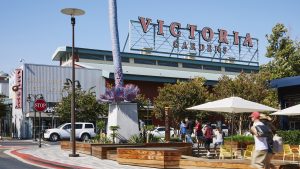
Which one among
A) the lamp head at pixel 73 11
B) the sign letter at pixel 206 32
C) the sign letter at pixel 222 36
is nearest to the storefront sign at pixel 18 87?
the sign letter at pixel 206 32

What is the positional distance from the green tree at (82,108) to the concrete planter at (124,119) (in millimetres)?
21433

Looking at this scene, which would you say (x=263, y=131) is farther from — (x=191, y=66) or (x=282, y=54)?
(x=191, y=66)

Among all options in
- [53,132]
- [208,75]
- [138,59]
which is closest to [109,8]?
[53,132]

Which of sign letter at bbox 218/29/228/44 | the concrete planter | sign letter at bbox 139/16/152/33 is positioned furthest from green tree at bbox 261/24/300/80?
sign letter at bbox 218/29/228/44

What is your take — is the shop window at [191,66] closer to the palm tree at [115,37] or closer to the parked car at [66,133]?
the parked car at [66,133]

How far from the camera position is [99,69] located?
5472 cm

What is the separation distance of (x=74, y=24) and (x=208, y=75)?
46580mm

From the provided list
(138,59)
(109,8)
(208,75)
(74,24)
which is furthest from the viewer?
(138,59)

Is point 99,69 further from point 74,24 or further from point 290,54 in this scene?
point 74,24

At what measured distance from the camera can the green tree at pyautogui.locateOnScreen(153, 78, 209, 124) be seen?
149ft

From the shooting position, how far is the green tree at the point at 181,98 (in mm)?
45562

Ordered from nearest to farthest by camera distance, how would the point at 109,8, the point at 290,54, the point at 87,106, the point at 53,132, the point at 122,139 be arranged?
the point at 122,139 → the point at 109,8 → the point at 290,54 → the point at 53,132 → the point at 87,106

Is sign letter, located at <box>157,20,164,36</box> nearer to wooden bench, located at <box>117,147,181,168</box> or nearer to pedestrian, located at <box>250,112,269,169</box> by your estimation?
wooden bench, located at <box>117,147,181,168</box>

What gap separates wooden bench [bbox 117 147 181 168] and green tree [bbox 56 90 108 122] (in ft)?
92.9
